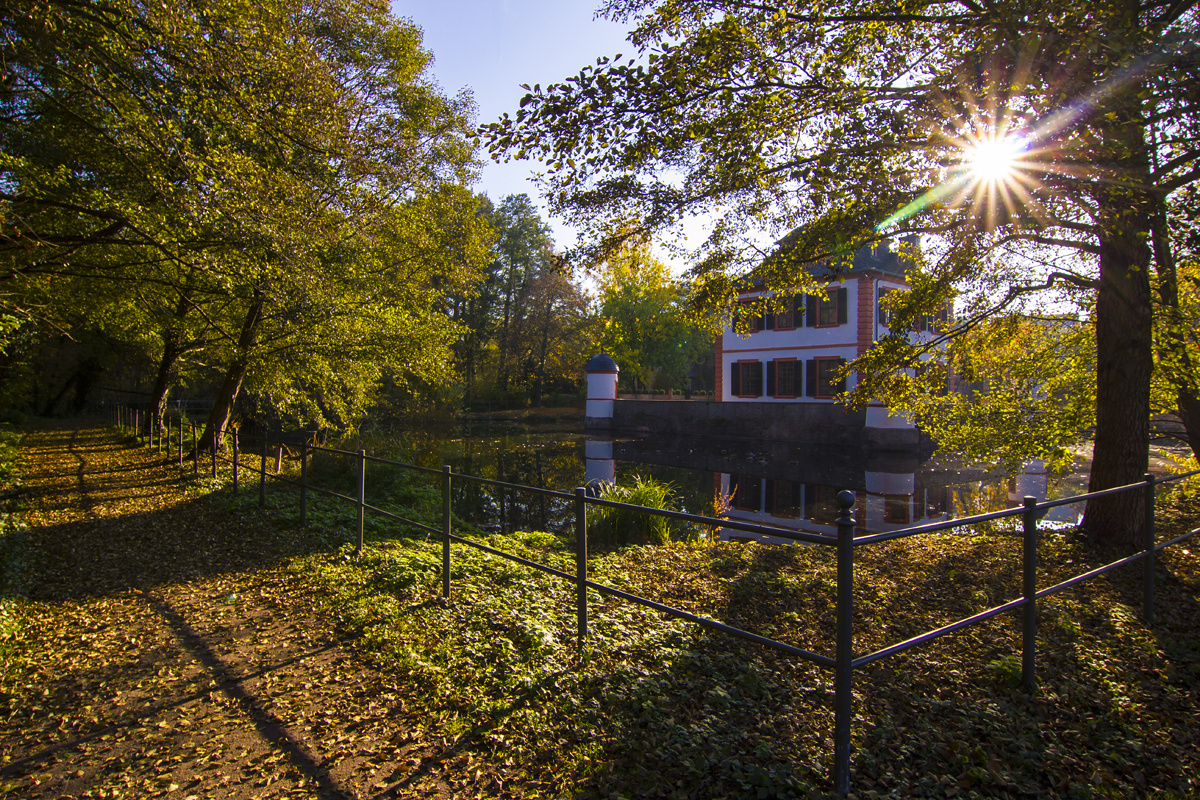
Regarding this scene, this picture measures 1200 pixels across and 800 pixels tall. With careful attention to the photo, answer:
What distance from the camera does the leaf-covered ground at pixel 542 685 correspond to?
2668 millimetres

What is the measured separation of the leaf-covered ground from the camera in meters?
2.67

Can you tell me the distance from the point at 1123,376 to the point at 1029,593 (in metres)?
4.35

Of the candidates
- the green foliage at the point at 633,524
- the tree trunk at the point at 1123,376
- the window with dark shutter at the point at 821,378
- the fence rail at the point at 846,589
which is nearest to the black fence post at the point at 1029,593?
the fence rail at the point at 846,589

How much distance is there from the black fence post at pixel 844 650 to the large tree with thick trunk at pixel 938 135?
3.11 meters

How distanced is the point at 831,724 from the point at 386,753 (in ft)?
6.94

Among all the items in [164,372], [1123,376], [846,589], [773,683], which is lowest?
[773,683]

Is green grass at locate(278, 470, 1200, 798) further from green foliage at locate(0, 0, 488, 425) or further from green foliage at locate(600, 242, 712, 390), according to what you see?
green foliage at locate(600, 242, 712, 390)

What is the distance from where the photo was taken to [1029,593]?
346cm

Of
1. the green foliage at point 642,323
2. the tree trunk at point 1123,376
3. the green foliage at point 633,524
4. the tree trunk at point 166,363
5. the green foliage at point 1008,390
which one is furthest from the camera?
the green foliage at point 642,323

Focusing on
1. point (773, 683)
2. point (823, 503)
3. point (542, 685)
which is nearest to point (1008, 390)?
point (823, 503)

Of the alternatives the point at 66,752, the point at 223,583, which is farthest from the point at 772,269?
the point at 66,752

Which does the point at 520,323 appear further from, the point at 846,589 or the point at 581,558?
the point at 846,589

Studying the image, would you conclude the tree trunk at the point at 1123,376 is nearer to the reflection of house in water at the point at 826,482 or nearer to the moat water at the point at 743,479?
the moat water at the point at 743,479

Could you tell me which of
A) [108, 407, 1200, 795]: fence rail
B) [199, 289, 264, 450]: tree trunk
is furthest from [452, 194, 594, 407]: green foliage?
[108, 407, 1200, 795]: fence rail
